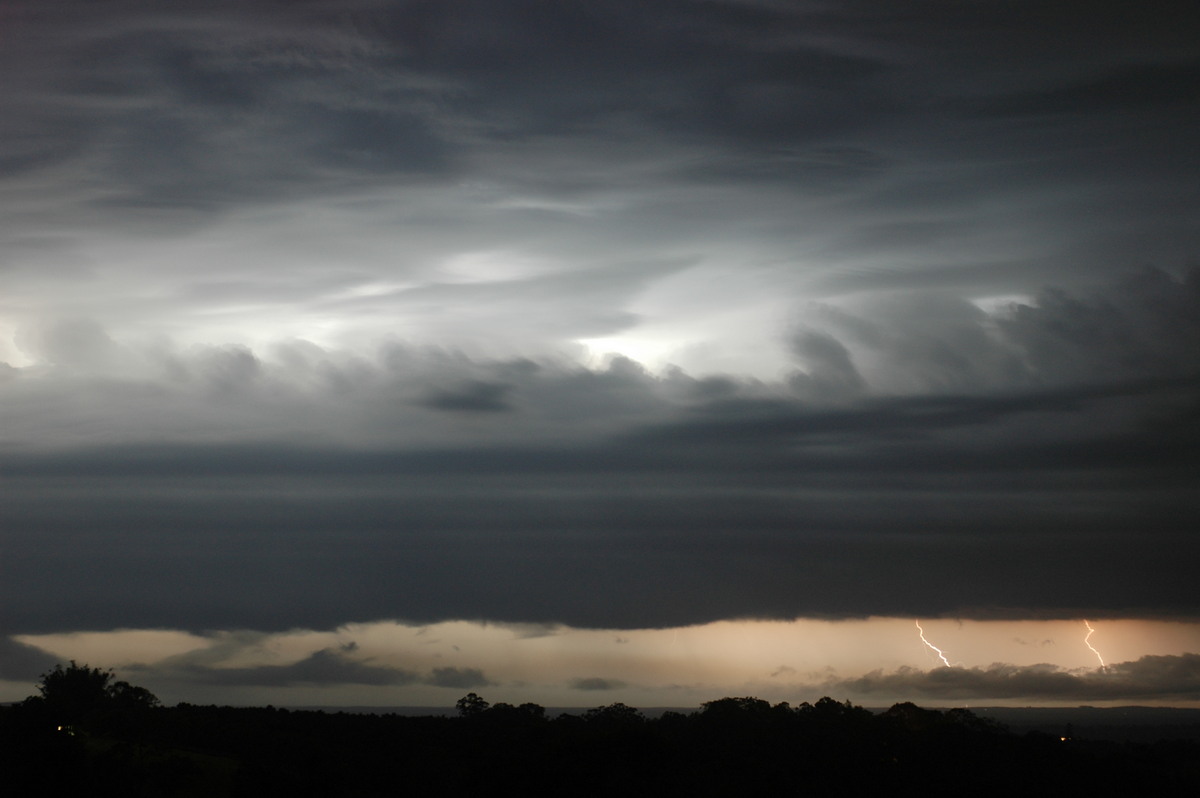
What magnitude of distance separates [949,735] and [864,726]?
16.7 meters

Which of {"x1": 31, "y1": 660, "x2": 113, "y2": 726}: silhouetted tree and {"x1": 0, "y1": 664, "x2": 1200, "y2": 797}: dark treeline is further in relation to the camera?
{"x1": 31, "y1": 660, "x2": 113, "y2": 726}: silhouetted tree

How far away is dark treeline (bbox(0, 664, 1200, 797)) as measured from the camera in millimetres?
94250

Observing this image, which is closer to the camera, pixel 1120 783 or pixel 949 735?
pixel 1120 783

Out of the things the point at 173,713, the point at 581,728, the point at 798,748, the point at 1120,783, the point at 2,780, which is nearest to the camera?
the point at 2,780

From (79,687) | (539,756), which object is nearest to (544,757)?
(539,756)

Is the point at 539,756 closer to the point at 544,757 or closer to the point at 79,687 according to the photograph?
the point at 544,757

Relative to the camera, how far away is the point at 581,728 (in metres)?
112

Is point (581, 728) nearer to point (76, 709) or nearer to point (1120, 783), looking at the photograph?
point (1120, 783)

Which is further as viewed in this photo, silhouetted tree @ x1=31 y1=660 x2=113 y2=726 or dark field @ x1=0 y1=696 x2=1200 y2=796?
silhouetted tree @ x1=31 y1=660 x2=113 y2=726

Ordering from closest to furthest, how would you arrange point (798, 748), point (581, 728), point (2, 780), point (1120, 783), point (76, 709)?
1. point (2, 780)
2. point (581, 728)
3. point (1120, 783)
4. point (798, 748)
5. point (76, 709)

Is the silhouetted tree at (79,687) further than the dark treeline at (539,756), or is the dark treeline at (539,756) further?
the silhouetted tree at (79,687)

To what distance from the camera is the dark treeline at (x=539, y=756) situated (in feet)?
309

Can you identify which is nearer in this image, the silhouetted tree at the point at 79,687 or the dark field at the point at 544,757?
the dark field at the point at 544,757

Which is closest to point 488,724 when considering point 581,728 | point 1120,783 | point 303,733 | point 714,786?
point 303,733
